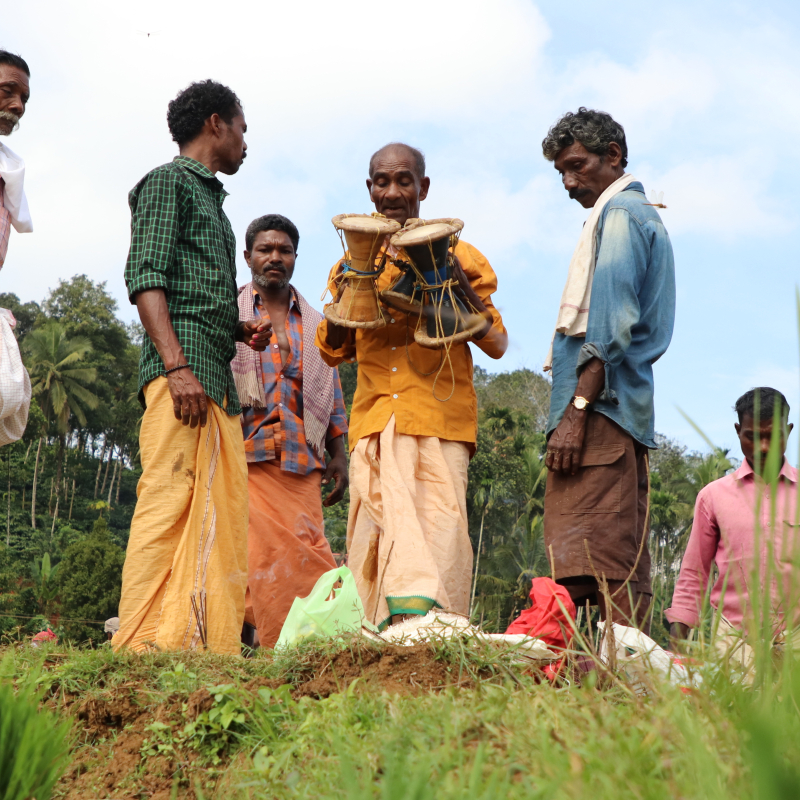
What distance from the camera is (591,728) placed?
5.34 ft

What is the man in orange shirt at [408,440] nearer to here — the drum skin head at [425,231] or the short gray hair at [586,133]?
the drum skin head at [425,231]

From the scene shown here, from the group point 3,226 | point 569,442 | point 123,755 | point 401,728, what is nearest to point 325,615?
point 123,755

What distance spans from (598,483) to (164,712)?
1.96 metres

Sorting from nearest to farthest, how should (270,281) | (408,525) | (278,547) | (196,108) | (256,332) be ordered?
1. (408,525)
2. (256,332)
3. (196,108)
4. (278,547)
5. (270,281)

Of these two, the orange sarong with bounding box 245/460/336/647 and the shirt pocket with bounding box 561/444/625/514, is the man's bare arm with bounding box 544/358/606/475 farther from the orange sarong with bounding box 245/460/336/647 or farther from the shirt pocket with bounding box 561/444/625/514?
the orange sarong with bounding box 245/460/336/647

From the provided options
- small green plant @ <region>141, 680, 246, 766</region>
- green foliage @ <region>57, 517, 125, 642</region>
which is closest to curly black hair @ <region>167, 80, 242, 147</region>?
small green plant @ <region>141, 680, 246, 766</region>

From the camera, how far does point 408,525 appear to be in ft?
12.9

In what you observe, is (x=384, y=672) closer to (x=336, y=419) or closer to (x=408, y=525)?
(x=408, y=525)

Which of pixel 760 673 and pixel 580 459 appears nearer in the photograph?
pixel 760 673

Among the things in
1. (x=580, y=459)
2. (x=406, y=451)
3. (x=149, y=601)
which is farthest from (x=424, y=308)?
(x=149, y=601)

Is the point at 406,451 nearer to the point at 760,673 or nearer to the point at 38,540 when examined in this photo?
the point at 760,673

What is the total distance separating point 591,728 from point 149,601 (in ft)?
8.26

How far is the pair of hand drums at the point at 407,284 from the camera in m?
3.96

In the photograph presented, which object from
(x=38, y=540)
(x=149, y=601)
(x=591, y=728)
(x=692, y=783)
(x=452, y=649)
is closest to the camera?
(x=692, y=783)
